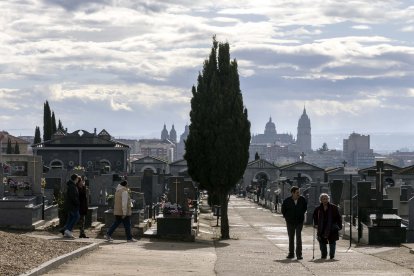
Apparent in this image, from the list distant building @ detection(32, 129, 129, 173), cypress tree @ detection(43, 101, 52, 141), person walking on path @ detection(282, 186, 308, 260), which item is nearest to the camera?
person walking on path @ detection(282, 186, 308, 260)

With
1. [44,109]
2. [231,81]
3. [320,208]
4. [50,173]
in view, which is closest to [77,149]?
[44,109]

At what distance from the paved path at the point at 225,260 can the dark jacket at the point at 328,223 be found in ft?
1.64

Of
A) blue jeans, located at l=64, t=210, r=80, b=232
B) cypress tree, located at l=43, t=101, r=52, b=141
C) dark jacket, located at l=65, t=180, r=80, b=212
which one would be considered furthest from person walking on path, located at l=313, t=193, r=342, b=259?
cypress tree, located at l=43, t=101, r=52, b=141

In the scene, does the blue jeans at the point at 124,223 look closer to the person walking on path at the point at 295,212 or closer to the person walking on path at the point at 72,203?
the person walking on path at the point at 72,203

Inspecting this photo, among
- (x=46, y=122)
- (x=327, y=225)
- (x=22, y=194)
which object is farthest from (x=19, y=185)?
(x=46, y=122)

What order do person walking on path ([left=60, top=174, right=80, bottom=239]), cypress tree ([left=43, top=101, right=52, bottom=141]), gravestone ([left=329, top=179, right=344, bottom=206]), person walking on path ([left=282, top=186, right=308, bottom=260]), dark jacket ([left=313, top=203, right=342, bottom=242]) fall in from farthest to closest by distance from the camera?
cypress tree ([left=43, top=101, right=52, bottom=141])
gravestone ([left=329, top=179, right=344, bottom=206])
person walking on path ([left=60, top=174, right=80, bottom=239])
person walking on path ([left=282, top=186, right=308, bottom=260])
dark jacket ([left=313, top=203, right=342, bottom=242])

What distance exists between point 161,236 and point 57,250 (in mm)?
7086

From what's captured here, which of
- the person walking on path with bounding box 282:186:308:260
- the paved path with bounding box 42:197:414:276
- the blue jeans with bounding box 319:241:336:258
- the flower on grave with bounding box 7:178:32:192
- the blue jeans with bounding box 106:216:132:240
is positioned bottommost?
the paved path with bounding box 42:197:414:276

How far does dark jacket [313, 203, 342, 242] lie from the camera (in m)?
18.0

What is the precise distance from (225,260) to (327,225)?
7.77 feet

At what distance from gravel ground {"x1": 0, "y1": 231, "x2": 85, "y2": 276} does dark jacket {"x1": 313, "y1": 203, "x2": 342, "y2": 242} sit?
15.7 ft

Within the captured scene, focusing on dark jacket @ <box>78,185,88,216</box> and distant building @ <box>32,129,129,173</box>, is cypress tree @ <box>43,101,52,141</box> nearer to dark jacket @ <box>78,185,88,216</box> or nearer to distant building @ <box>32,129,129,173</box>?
distant building @ <box>32,129,129,173</box>

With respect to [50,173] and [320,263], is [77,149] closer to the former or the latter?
[50,173]

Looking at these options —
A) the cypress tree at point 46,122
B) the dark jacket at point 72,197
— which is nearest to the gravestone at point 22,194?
the dark jacket at point 72,197
